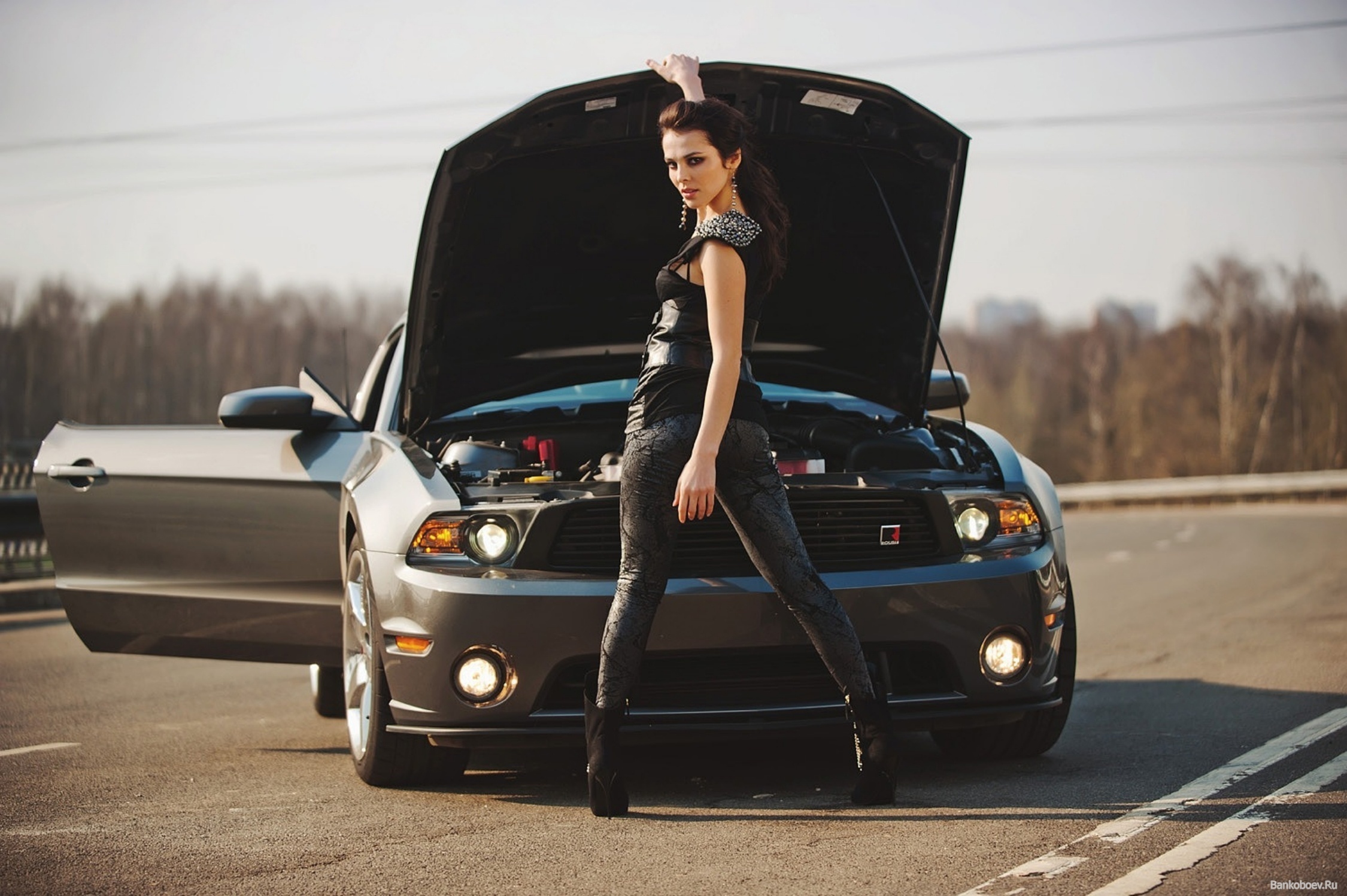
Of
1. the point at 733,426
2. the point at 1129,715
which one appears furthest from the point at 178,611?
the point at 1129,715

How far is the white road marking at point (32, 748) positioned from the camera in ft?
19.6

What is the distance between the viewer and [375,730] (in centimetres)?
484

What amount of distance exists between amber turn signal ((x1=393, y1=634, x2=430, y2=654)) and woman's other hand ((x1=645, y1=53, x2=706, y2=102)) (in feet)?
6.04

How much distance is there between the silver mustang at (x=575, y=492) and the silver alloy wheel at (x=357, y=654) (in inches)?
0.7

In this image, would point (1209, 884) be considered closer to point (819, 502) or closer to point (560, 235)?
point (819, 502)

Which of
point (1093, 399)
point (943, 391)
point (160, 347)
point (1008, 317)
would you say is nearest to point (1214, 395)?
point (1093, 399)

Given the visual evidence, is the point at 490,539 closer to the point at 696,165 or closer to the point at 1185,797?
the point at 696,165

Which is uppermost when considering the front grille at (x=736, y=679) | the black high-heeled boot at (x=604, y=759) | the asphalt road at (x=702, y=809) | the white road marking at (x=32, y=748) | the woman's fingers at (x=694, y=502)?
the woman's fingers at (x=694, y=502)

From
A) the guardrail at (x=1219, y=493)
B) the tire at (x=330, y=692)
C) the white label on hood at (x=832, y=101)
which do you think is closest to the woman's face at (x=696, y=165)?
the white label on hood at (x=832, y=101)

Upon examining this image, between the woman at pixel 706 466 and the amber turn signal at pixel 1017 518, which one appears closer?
the woman at pixel 706 466

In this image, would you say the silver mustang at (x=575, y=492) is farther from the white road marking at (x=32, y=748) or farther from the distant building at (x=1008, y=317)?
the distant building at (x=1008, y=317)

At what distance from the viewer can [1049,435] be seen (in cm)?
8056

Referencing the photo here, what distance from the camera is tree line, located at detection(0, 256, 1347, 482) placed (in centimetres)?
6150

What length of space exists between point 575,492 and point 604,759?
801 mm
